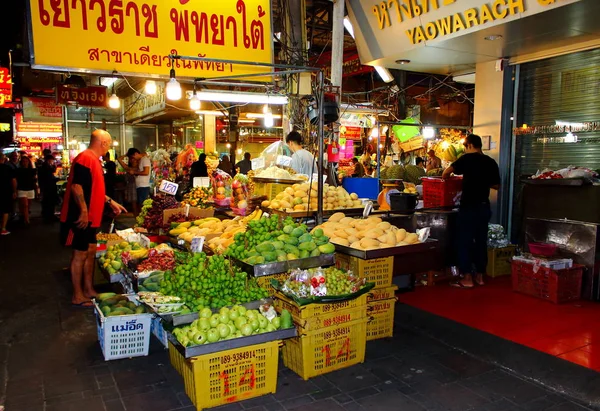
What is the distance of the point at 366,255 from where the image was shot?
4668 mm

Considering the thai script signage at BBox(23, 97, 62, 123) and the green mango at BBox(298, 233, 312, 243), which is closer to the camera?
the green mango at BBox(298, 233, 312, 243)

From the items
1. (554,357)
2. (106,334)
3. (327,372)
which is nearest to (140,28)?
(106,334)

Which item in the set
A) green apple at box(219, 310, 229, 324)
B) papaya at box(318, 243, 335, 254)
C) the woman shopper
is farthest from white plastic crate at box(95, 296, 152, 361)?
the woman shopper

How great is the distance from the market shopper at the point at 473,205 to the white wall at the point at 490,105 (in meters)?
1.47

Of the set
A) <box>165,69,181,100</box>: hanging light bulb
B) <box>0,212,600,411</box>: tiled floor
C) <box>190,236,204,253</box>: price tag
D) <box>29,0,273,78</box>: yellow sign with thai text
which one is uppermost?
<box>29,0,273,78</box>: yellow sign with thai text

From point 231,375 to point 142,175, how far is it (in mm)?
10619

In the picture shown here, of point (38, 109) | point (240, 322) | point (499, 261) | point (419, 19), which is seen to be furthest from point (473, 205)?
point (38, 109)

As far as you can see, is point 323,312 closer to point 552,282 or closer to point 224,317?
point 224,317

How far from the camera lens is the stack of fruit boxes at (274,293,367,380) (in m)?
3.88

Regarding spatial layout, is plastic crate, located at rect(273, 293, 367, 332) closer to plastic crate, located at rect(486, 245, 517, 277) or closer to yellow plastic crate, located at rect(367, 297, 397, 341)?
yellow plastic crate, located at rect(367, 297, 397, 341)

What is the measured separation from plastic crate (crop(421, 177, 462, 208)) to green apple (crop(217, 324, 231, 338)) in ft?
15.6

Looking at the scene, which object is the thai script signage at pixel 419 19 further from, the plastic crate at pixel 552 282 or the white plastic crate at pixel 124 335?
the white plastic crate at pixel 124 335

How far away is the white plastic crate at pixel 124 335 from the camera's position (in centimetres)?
429

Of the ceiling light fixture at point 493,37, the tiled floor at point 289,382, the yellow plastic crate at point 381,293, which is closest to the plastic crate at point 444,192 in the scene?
the ceiling light fixture at point 493,37
